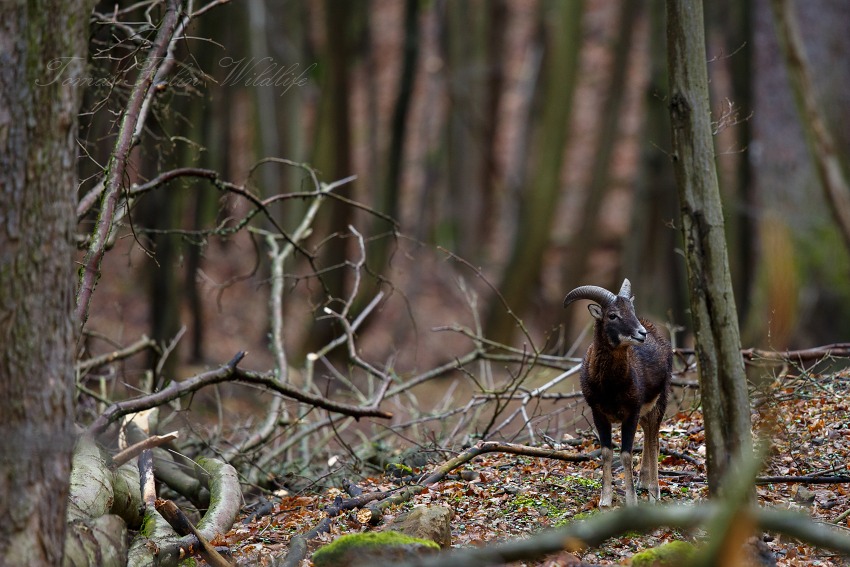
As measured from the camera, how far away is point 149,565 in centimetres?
564

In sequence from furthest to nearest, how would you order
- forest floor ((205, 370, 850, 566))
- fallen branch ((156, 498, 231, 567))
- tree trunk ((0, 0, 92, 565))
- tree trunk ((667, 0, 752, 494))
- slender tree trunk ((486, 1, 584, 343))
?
slender tree trunk ((486, 1, 584, 343)) < forest floor ((205, 370, 850, 566)) < fallen branch ((156, 498, 231, 567)) < tree trunk ((667, 0, 752, 494)) < tree trunk ((0, 0, 92, 565))

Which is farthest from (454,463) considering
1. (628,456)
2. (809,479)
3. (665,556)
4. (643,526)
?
(643,526)

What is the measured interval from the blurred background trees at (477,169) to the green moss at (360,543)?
7.72 ft

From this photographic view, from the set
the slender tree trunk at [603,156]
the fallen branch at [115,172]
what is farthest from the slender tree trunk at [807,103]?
the slender tree trunk at [603,156]

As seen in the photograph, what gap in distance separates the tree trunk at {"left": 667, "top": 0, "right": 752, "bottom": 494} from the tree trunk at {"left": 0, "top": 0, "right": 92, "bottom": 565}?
3.20 meters

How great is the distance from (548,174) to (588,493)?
12.9m

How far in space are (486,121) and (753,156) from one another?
13036 mm

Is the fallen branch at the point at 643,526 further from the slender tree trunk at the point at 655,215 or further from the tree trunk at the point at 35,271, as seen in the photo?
the slender tree trunk at the point at 655,215

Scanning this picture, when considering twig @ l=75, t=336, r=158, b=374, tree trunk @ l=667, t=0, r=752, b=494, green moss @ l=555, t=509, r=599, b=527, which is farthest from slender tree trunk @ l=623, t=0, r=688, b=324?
tree trunk @ l=667, t=0, r=752, b=494

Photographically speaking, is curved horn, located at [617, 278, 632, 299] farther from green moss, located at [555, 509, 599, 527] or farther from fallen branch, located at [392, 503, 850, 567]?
fallen branch, located at [392, 503, 850, 567]

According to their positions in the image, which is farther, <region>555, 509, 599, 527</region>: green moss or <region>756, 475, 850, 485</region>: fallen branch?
<region>756, 475, 850, 485</region>: fallen branch

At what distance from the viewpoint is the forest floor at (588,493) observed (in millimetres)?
5852

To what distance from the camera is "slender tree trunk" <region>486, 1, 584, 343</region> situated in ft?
61.4

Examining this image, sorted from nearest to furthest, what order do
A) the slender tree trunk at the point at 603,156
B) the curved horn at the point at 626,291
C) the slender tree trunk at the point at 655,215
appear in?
the curved horn at the point at 626,291 → the slender tree trunk at the point at 655,215 → the slender tree trunk at the point at 603,156
